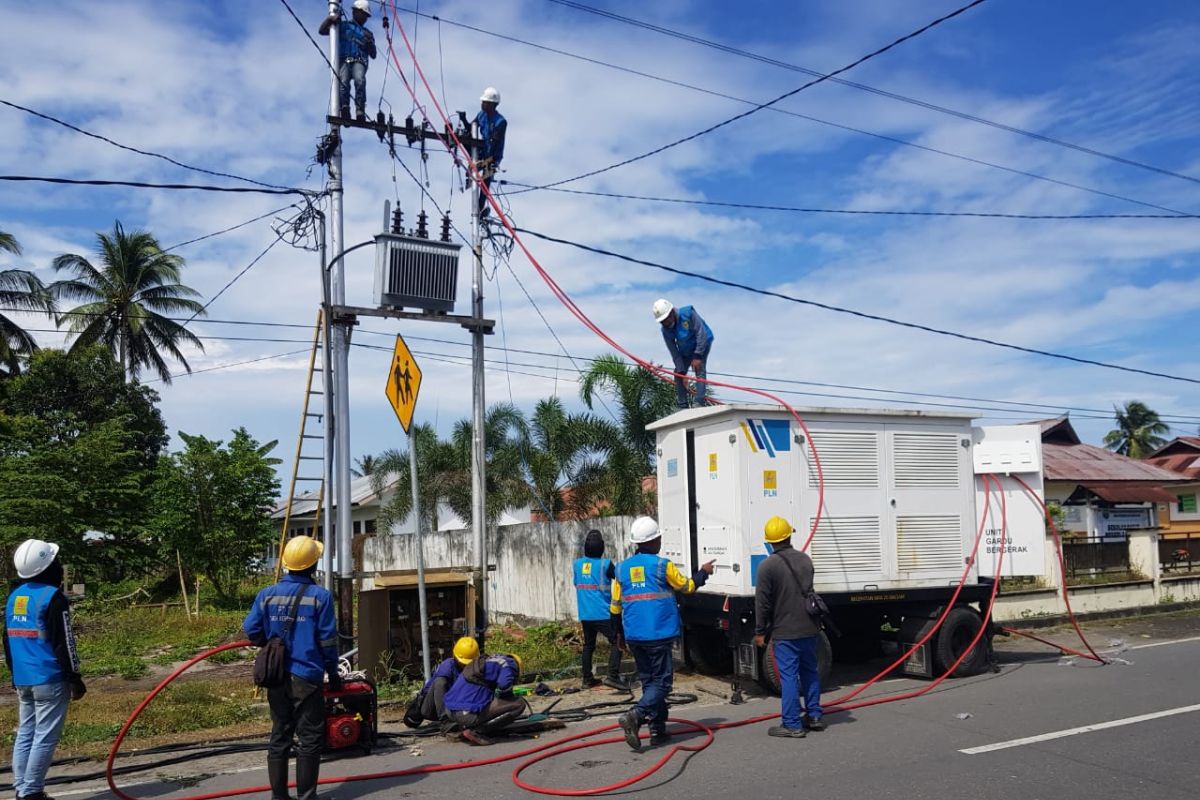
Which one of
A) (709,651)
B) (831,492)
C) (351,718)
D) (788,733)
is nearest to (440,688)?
(351,718)

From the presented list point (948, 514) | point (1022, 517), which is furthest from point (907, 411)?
point (1022, 517)

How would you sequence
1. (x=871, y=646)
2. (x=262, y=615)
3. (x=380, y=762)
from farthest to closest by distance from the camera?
(x=871, y=646), (x=380, y=762), (x=262, y=615)

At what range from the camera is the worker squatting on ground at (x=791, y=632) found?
305 inches

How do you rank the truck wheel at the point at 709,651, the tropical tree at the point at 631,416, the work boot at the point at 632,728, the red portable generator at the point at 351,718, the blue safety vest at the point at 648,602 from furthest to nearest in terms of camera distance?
the tropical tree at the point at 631,416, the truck wheel at the point at 709,651, the blue safety vest at the point at 648,602, the red portable generator at the point at 351,718, the work boot at the point at 632,728

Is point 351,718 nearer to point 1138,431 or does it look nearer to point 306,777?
point 306,777

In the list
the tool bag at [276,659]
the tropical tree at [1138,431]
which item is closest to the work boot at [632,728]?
the tool bag at [276,659]

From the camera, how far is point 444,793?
640 cm

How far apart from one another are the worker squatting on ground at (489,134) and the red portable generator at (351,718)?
7817mm

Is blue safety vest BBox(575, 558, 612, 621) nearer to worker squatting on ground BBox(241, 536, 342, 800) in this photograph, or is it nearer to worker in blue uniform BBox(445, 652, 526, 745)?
worker in blue uniform BBox(445, 652, 526, 745)

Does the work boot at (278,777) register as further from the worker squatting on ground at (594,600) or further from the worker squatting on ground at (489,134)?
the worker squatting on ground at (489,134)

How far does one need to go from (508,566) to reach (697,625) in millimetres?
7046

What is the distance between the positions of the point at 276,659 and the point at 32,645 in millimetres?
1643

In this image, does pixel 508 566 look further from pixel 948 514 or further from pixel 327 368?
pixel 948 514

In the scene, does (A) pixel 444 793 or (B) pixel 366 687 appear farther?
(B) pixel 366 687
